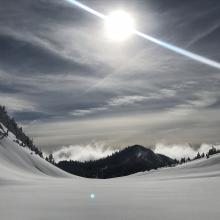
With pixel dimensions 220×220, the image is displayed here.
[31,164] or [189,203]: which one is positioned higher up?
[31,164]

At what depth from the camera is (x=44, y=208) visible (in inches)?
407

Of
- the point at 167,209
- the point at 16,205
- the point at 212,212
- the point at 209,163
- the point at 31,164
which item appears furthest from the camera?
the point at 31,164

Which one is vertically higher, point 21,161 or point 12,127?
point 12,127

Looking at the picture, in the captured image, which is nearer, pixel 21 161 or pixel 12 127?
pixel 21 161

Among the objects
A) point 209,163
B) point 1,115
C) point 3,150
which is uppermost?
point 1,115

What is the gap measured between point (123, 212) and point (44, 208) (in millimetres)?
2144

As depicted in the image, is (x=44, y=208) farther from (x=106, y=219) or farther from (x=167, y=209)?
(x=167, y=209)

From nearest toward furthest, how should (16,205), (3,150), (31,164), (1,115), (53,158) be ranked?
(16,205)
(3,150)
(31,164)
(1,115)
(53,158)

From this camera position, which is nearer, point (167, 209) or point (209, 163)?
point (167, 209)

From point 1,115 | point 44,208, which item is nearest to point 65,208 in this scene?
point 44,208

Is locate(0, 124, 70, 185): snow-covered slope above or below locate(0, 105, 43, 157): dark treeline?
below

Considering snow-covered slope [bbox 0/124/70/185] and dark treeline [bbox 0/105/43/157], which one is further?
dark treeline [bbox 0/105/43/157]

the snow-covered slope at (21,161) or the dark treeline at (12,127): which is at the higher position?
the dark treeline at (12,127)

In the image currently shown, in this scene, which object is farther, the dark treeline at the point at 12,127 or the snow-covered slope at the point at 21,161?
the dark treeline at the point at 12,127
